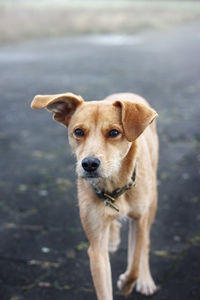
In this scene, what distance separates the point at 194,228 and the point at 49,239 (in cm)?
159

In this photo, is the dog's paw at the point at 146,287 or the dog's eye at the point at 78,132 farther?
the dog's paw at the point at 146,287

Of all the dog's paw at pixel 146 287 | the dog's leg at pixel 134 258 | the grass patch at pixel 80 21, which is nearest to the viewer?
the dog's leg at pixel 134 258

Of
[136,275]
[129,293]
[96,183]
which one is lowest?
[129,293]

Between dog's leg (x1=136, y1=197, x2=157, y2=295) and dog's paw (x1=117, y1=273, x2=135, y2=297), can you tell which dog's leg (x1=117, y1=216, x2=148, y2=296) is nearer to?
dog's paw (x1=117, y1=273, x2=135, y2=297)

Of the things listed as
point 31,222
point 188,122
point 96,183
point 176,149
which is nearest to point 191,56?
point 188,122

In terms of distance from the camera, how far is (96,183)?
3699mm

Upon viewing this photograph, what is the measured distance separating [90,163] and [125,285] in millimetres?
1281

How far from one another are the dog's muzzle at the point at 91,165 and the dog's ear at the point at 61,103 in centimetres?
58

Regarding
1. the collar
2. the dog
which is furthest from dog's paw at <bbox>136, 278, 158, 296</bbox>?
the collar

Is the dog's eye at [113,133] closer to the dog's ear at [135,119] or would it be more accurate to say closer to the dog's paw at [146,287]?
the dog's ear at [135,119]

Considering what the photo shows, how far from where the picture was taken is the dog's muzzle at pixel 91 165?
329 cm

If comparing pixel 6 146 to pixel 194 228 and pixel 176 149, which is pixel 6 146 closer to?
pixel 176 149

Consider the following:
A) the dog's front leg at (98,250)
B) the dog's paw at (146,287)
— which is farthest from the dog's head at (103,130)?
the dog's paw at (146,287)

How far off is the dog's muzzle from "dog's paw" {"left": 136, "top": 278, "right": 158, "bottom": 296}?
1306 millimetres
